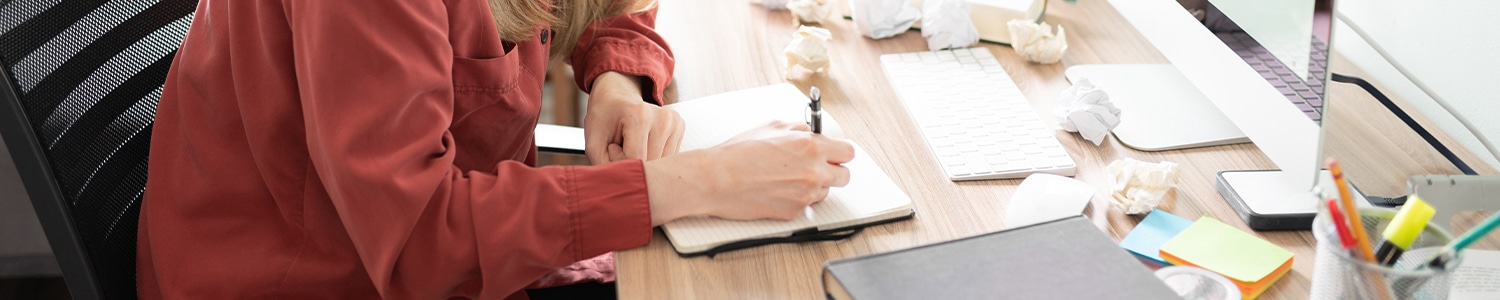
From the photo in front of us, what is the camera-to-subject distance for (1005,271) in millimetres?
666

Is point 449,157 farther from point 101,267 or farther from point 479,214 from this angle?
point 101,267

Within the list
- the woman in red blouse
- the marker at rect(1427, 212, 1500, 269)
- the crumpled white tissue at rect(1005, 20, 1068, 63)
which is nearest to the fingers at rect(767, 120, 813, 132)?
the woman in red blouse

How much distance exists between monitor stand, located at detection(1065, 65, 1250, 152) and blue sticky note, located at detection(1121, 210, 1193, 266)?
15 cm

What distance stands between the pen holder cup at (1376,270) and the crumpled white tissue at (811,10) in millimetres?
742

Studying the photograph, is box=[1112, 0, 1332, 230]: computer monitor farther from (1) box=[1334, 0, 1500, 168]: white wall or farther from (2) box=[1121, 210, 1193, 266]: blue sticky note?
(1) box=[1334, 0, 1500, 168]: white wall

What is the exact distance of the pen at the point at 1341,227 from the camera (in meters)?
0.61

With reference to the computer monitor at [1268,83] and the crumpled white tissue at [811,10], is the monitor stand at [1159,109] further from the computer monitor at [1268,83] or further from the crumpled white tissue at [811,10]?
the crumpled white tissue at [811,10]

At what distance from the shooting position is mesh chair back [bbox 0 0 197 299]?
0.76 metres

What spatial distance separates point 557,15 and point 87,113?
1.32 ft

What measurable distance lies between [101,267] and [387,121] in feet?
1.03

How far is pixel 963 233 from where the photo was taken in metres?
0.84

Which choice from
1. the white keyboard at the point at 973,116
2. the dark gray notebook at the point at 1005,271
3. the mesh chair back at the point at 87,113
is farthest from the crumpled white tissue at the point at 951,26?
the mesh chair back at the point at 87,113

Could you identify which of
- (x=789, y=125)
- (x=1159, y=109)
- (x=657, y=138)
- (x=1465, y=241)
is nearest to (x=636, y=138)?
(x=657, y=138)

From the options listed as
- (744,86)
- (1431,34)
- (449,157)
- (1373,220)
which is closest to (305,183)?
(449,157)
